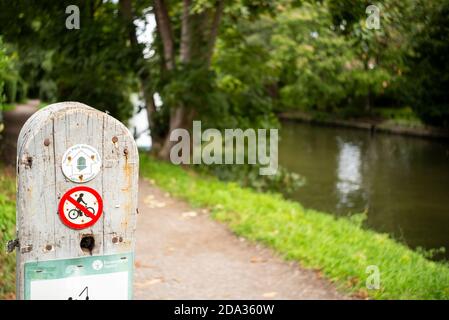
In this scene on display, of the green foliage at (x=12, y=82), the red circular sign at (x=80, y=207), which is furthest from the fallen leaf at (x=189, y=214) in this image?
the red circular sign at (x=80, y=207)

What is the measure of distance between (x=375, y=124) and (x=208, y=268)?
24.8m

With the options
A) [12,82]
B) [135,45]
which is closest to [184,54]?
[135,45]

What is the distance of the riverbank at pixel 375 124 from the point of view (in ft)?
63.5

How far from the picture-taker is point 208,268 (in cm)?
557

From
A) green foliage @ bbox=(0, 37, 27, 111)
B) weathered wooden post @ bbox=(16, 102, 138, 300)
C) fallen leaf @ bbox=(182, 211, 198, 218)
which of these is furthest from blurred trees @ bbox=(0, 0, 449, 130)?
weathered wooden post @ bbox=(16, 102, 138, 300)

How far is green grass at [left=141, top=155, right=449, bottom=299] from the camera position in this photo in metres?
4.96

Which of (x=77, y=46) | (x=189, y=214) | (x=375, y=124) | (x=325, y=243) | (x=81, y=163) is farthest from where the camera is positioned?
(x=375, y=124)

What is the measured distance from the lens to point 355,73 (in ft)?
71.9

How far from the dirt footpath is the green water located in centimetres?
304

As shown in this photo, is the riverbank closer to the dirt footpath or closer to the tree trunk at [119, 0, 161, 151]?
the tree trunk at [119, 0, 161, 151]

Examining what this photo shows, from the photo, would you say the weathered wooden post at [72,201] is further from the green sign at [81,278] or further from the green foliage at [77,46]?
the green foliage at [77,46]

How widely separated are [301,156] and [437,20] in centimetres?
1541

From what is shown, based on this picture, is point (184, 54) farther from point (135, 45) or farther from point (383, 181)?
point (383, 181)

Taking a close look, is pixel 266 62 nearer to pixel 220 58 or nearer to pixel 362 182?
pixel 220 58
